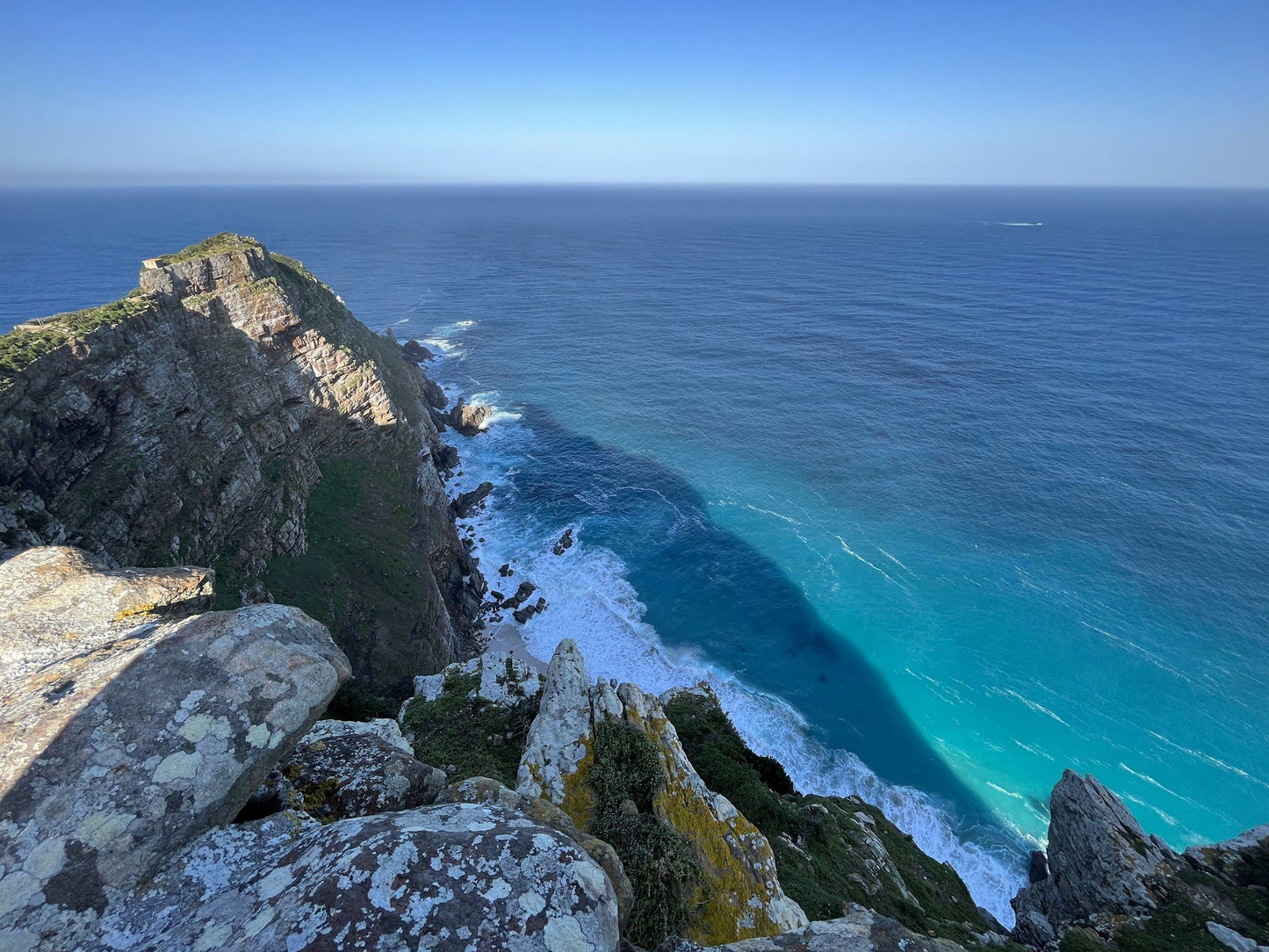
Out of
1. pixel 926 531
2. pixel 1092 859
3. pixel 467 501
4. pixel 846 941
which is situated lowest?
pixel 467 501

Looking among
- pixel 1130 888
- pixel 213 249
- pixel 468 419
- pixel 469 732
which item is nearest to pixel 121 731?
pixel 469 732

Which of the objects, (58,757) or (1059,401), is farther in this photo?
(1059,401)

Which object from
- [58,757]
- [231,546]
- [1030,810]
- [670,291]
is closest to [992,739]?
[1030,810]

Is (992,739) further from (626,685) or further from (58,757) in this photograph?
(58,757)

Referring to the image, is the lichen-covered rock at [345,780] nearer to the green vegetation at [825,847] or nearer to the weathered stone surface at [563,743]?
the weathered stone surface at [563,743]

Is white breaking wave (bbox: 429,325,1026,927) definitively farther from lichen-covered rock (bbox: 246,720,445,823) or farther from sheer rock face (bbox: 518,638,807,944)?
lichen-covered rock (bbox: 246,720,445,823)

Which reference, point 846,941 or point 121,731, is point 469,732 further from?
point 846,941

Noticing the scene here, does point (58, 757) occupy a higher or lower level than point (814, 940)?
higher
